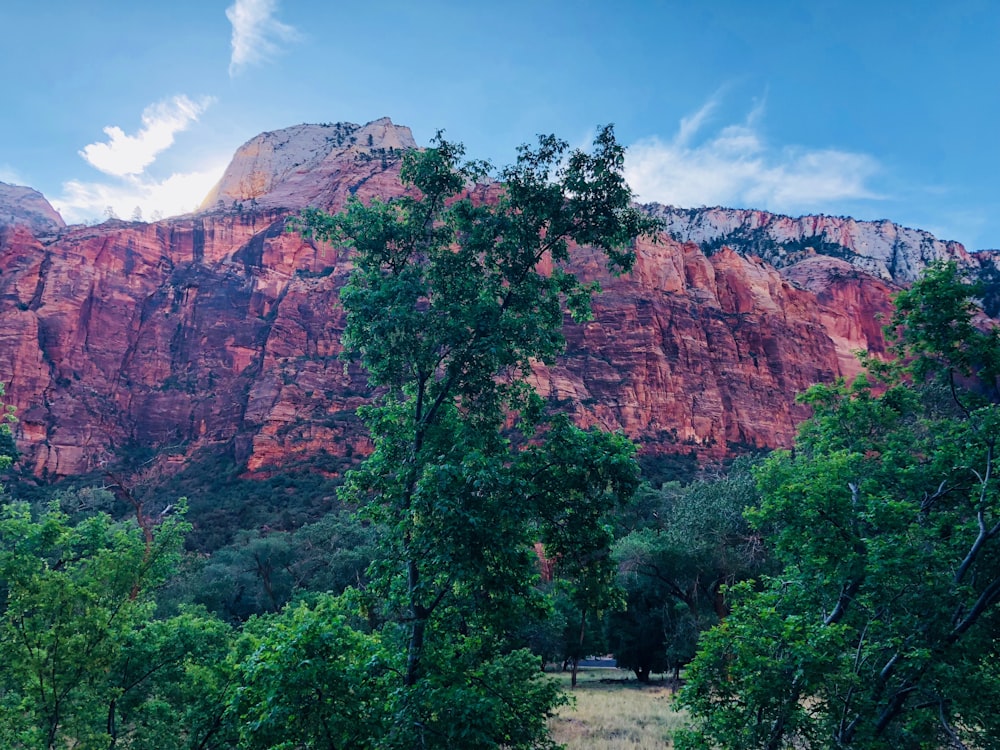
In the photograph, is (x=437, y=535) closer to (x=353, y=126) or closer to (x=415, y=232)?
(x=415, y=232)

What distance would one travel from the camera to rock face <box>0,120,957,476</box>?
70562 mm

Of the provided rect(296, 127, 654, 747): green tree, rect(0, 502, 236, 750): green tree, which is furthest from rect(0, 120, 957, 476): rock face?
rect(296, 127, 654, 747): green tree

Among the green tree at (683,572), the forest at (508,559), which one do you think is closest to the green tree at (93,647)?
the forest at (508,559)

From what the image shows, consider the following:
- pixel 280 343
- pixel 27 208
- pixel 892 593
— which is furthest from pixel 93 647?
pixel 27 208

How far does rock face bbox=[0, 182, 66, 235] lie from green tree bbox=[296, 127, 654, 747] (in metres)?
173

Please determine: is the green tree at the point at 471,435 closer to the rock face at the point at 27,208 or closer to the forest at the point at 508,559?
the forest at the point at 508,559

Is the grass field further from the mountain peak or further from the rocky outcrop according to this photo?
the rocky outcrop

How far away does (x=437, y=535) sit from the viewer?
20.2ft

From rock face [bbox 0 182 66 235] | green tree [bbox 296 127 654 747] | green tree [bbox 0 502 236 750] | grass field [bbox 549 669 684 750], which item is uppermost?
rock face [bbox 0 182 66 235]

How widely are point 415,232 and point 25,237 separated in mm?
100776

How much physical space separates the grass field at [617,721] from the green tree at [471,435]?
4251 mm

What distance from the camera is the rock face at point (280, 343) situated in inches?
2778

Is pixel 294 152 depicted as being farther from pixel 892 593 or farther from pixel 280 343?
pixel 892 593

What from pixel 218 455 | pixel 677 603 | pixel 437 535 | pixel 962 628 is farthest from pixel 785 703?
pixel 218 455
